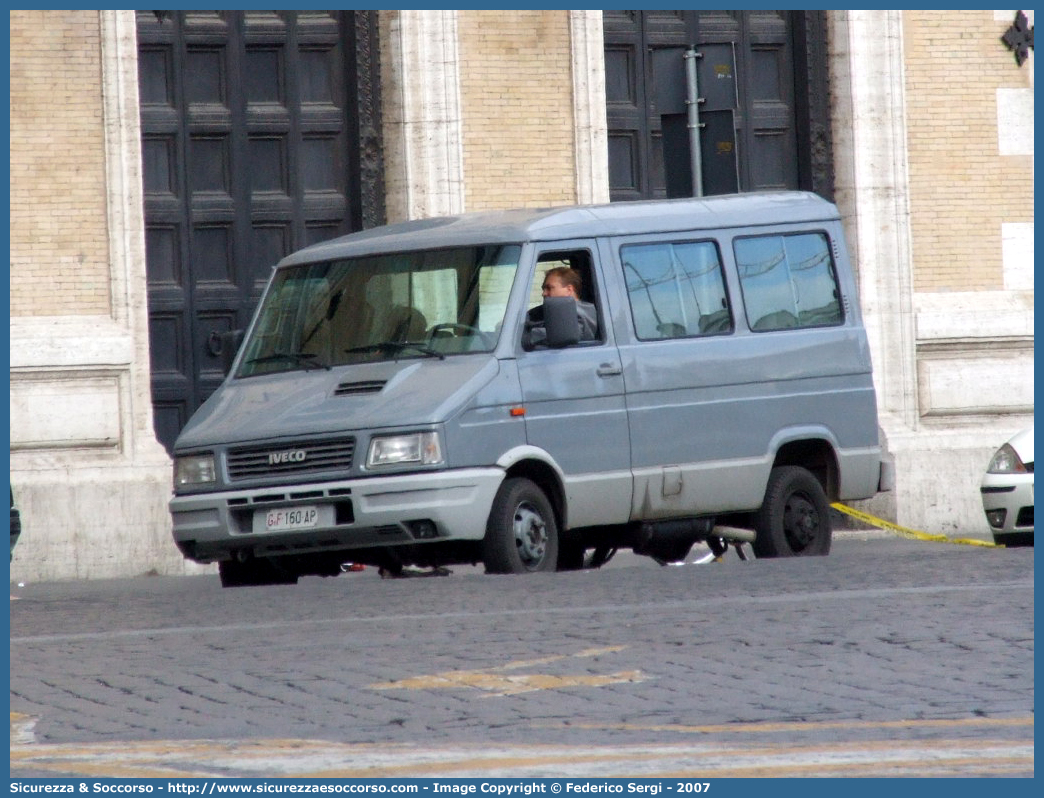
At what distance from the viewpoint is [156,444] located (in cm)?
1883

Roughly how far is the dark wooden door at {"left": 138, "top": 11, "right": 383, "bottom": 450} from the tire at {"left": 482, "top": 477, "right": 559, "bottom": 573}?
23.3 feet

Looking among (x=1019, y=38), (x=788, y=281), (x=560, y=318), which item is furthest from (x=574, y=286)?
(x=1019, y=38)

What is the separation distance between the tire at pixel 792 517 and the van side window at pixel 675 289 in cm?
112

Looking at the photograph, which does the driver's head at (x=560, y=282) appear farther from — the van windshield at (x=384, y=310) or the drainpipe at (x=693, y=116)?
the drainpipe at (x=693, y=116)

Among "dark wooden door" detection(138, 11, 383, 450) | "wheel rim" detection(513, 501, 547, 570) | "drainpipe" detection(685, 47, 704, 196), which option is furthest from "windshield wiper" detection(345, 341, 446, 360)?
"dark wooden door" detection(138, 11, 383, 450)

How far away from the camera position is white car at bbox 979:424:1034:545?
52.7 ft

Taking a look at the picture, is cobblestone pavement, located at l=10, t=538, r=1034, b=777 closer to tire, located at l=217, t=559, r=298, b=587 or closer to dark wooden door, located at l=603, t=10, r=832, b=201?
tire, located at l=217, t=559, r=298, b=587

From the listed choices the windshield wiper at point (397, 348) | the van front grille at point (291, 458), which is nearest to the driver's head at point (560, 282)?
the windshield wiper at point (397, 348)

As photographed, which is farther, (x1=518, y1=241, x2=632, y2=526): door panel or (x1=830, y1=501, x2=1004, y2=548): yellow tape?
(x1=830, y1=501, x2=1004, y2=548): yellow tape

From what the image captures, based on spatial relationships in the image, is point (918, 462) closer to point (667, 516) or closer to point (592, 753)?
point (667, 516)

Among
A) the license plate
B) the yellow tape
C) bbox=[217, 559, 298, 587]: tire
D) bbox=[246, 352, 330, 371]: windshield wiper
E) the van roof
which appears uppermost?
the van roof

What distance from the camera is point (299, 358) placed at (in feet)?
43.9

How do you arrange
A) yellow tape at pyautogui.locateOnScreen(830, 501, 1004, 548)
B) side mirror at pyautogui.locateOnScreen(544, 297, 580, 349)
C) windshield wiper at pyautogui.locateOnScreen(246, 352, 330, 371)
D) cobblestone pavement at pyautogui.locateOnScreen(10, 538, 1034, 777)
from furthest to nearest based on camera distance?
yellow tape at pyautogui.locateOnScreen(830, 501, 1004, 548) → windshield wiper at pyautogui.locateOnScreen(246, 352, 330, 371) → side mirror at pyautogui.locateOnScreen(544, 297, 580, 349) → cobblestone pavement at pyautogui.locateOnScreen(10, 538, 1034, 777)
